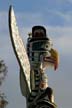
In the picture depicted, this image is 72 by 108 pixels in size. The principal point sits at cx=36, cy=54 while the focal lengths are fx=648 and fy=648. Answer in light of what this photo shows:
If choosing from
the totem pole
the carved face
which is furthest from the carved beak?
the carved face

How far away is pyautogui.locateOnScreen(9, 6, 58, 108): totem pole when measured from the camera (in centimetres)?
3012

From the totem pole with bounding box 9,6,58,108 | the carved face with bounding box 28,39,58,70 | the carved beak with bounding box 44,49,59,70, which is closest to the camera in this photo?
the totem pole with bounding box 9,6,58,108

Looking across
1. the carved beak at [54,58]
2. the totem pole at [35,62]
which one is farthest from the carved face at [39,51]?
the carved beak at [54,58]

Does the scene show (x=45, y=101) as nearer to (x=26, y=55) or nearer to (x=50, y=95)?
(x=50, y=95)

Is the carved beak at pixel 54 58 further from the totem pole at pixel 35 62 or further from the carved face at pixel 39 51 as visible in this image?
the carved face at pixel 39 51

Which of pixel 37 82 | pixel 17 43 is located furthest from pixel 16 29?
pixel 37 82

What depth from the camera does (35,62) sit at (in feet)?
103

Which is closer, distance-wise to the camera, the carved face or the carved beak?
the carved face

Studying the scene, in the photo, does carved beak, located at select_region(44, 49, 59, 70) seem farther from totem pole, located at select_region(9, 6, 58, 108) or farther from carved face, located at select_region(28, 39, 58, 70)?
carved face, located at select_region(28, 39, 58, 70)

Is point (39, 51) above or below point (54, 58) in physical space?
above

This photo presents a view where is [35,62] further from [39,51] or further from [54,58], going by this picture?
[54,58]

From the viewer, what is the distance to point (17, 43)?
3033 cm

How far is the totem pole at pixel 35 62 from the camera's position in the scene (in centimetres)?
3012

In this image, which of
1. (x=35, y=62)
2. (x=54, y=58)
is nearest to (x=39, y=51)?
(x=35, y=62)
